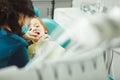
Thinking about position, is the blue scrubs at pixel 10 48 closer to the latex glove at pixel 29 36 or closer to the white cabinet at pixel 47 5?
the latex glove at pixel 29 36

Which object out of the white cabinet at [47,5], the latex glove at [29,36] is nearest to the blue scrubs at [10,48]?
the latex glove at [29,36]

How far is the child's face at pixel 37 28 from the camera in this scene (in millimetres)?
1532

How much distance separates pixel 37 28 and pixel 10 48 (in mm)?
547

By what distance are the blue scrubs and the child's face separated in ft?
1.19

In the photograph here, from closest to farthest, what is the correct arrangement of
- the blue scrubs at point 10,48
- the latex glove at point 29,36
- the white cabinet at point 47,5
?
the blue scrubs at point 10,48 → the latex glove at point 29,36 → the white cabinet at point 47,5

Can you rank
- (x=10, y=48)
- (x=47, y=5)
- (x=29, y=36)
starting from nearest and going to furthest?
(x=10, y=48)
(x=29, y=36)
(x=47, y=5)

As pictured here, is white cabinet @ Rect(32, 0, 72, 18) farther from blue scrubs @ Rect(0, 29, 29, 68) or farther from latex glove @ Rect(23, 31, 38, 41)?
blue scrubs @ Rect(0, 29, 29, 68)

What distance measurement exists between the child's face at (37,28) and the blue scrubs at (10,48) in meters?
0.36

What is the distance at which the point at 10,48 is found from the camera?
1.08 meters

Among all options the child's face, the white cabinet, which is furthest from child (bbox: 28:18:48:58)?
the white cabinet

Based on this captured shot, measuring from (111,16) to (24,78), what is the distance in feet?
0.47

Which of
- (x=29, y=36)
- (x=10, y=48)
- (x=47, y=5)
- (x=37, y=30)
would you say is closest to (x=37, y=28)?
(x=37, y=30)

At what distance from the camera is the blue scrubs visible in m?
1.03

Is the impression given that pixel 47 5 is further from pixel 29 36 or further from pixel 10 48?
pixel 10 48
